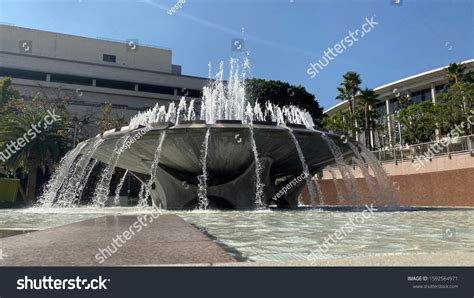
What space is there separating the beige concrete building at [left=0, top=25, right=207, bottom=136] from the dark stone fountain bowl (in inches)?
1660

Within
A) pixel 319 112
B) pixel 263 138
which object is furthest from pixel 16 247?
pixel 319 112

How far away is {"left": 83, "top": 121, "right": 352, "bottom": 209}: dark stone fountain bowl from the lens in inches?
490

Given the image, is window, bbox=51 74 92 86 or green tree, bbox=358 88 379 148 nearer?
green tree, bbox=358 88 379 148

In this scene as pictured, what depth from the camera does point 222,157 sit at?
13.9 metres

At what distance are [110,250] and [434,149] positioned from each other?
85.4ft

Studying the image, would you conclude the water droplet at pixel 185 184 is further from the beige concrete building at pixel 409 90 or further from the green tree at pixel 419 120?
the beige concrete building at pixel 409 90

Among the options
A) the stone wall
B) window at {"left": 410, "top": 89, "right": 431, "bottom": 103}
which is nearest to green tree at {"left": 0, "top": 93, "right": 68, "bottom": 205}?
the stone wall

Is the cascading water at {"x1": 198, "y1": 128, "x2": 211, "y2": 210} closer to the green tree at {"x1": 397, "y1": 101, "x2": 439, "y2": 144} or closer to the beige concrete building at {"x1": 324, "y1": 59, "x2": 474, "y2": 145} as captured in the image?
the green tree at {"x1": 397, "y1": 101, "x2": 439, "y2": 144}

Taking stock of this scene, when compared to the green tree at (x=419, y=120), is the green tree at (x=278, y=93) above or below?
above

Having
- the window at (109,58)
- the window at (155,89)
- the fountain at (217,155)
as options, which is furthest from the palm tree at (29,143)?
the window at (109,58)

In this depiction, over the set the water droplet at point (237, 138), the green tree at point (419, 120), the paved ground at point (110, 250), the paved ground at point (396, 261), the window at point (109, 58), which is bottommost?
the paved ground at point (396, 261)

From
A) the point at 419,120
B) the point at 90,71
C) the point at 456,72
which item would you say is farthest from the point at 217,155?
the point at 90,71

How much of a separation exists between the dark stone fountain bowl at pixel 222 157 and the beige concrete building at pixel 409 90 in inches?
1753

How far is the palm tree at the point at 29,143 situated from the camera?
29344mm
